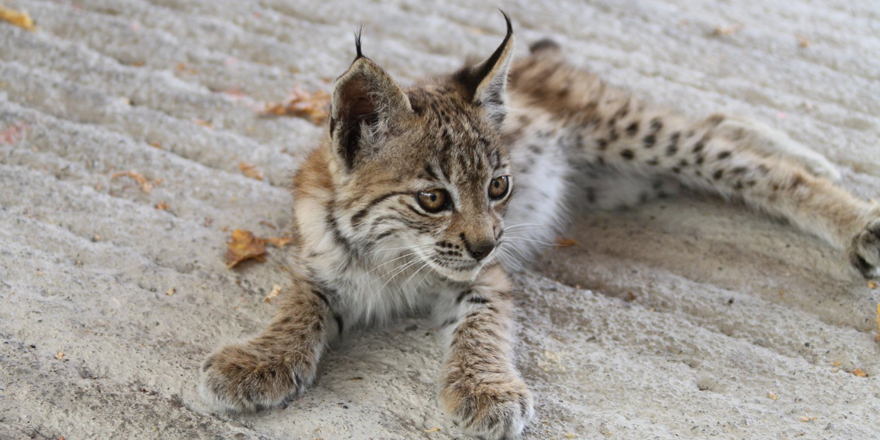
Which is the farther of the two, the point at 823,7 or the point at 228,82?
the point at 823,7

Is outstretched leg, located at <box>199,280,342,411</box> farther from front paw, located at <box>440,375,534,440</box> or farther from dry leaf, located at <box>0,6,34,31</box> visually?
dry leaf, located at <box>0,6,34,31</box>

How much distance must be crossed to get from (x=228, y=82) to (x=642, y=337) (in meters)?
3.12

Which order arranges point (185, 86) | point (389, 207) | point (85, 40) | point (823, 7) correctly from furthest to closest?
1. point (823, 7)
2. point (85, 40)
3. point (185, 86)
4. point (389, 207)

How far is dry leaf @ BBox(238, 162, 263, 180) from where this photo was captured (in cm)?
441

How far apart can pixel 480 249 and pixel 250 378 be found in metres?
0.98

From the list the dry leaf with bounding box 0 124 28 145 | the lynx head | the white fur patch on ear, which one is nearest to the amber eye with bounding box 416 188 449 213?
the lynx head

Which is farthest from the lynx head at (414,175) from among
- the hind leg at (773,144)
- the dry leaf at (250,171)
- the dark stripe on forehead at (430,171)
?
the hind leg at (773,144)

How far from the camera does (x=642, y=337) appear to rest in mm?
3434

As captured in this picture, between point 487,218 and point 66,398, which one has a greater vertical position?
point 487,218

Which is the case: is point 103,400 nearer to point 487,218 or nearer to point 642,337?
A: point 487,218

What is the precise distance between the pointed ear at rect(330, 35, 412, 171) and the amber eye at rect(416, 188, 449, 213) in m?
0.29

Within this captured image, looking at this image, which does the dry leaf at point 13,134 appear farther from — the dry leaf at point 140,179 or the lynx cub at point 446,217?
the lynx cub at point 446,217

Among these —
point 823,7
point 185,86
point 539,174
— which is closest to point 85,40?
point 185,86

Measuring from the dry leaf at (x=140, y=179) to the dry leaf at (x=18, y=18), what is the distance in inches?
75.0
